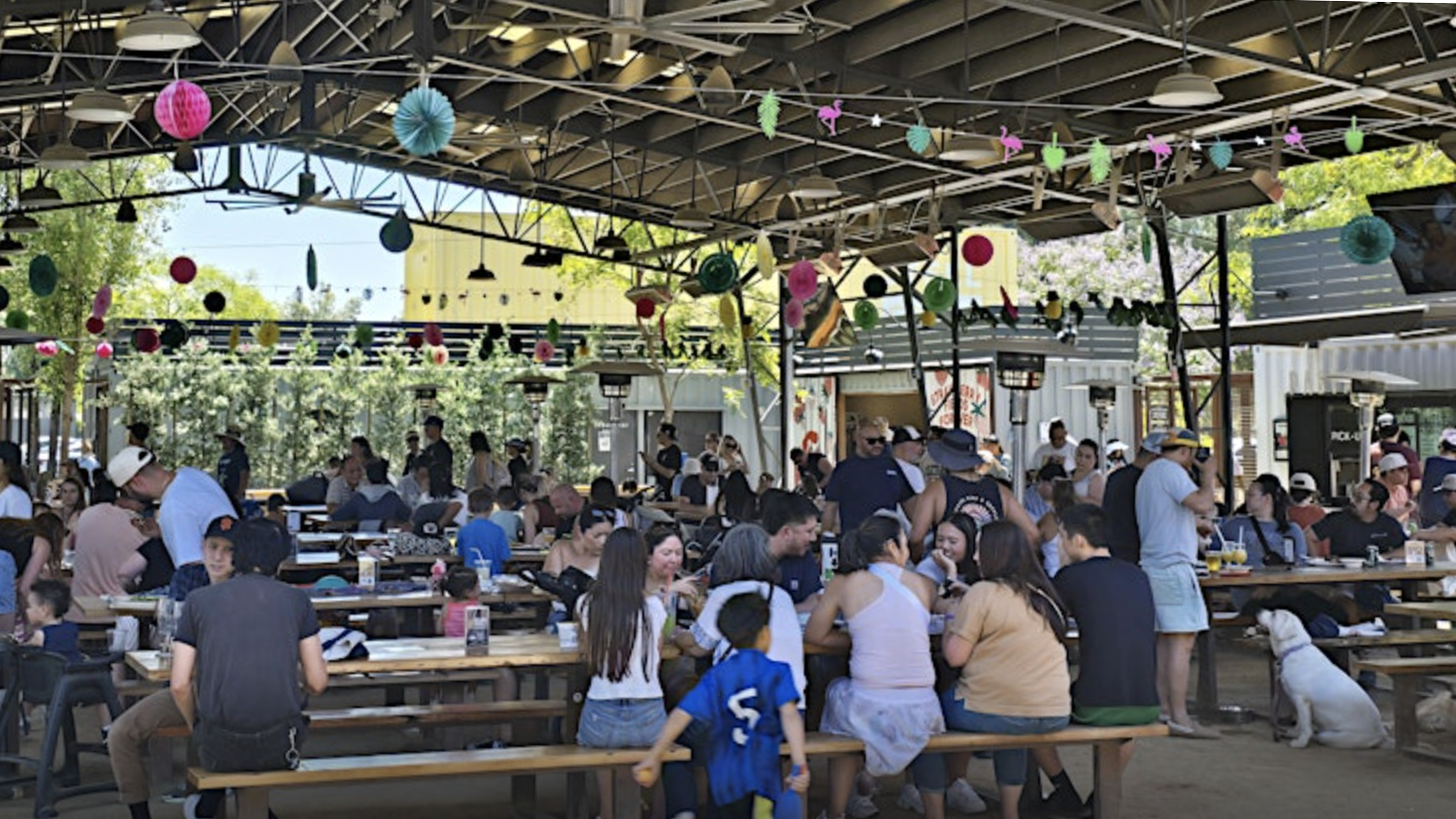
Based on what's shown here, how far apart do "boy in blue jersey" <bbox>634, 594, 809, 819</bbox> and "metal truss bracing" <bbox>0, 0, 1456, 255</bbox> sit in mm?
4332

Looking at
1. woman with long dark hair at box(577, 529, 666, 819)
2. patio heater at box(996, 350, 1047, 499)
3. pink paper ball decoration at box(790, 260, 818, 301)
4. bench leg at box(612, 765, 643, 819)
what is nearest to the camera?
woman with long dark hair at box(577, 529, 666, 819)

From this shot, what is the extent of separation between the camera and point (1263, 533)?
34.6ft

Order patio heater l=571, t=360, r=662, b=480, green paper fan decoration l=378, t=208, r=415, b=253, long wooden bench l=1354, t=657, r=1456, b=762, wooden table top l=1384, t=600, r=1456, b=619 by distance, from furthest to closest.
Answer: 1. patio heater l=571, t=360, r=662, b=480
2. green paper fan decoration l=378, t=208, r=415, b=253
3. wooden table top l=1384, t=600, r=1456, b=619
4. long wooden bench l=1354, t=657, r=1456, b=762

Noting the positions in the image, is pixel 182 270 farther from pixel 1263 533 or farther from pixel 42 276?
pixel 1263 533

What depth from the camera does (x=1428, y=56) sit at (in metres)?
11.7

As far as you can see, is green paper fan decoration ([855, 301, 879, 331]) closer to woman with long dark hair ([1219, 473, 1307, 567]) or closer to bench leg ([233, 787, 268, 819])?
woman with long dark hair ([1219, 473, 1307, 567])

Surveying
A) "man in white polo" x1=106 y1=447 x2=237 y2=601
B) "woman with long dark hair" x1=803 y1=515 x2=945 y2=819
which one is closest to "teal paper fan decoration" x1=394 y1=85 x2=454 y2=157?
"man in white polo" x1=106 y1=447 x2=237 y2=601

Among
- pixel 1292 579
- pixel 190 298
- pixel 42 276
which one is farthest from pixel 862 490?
pixel 190 298

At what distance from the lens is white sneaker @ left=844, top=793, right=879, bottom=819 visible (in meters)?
6.85

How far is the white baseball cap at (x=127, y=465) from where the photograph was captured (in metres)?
7.81

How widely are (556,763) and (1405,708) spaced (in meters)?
4.48

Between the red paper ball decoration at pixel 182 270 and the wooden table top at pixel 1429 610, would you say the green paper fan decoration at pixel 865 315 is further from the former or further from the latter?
the wooden table top at pixel 1429 610

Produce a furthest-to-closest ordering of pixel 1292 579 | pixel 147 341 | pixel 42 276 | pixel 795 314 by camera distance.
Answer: pixel 147 341 < pixel 795 314 < pixel 42 276 < pixel 1292 579

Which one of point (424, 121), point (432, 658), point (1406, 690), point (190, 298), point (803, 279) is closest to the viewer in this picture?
point (432, 658)
